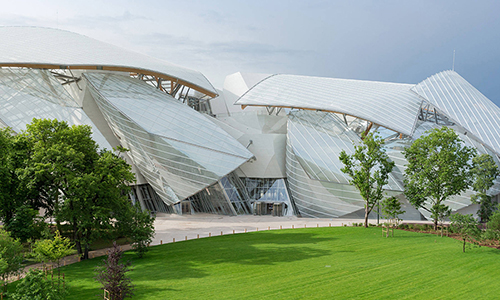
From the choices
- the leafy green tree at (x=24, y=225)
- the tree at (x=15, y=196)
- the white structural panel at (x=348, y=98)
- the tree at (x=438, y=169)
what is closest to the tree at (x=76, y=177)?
the tree at (x=15, y=196)

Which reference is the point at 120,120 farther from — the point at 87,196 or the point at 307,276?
the point at 307,276

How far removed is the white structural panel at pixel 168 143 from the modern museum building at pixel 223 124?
4.7 inches

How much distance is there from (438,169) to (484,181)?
274 inches

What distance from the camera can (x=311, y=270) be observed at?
68.9ft

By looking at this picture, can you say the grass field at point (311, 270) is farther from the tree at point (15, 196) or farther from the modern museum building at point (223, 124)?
the modern museum building at point (223, 124)

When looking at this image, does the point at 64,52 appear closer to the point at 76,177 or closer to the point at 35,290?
the point at 76,177

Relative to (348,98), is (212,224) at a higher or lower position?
lower

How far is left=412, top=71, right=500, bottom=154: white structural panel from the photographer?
4347cm

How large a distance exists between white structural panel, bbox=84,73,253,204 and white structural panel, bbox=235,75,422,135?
8591 mm

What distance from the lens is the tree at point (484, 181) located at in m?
38.8

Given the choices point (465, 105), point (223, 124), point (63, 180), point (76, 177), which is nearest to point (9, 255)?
point (76, 177)

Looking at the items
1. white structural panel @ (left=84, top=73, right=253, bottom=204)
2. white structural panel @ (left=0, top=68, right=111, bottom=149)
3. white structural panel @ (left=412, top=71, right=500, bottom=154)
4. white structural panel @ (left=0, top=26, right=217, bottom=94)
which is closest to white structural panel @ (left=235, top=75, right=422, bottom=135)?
white structural panel @ (left=412, top=71, right=500, bottom=154)

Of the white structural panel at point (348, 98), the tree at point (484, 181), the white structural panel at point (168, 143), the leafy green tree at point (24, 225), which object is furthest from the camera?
the white structural panel at point (348, 98)

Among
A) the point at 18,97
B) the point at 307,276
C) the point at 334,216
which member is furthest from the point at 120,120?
the point at 307,276
